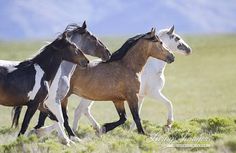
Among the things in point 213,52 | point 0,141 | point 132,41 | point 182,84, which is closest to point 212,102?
point 182,84

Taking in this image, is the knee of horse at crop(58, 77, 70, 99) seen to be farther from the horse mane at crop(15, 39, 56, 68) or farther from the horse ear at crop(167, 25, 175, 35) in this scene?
the horse ear at crop(167, 25, 175, 35)

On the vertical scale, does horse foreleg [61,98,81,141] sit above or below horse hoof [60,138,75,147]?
above

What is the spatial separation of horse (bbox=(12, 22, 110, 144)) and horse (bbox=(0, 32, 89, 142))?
0.61 meters

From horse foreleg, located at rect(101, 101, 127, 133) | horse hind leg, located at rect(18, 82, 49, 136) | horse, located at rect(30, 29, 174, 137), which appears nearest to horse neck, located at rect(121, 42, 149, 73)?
horse, located at rect(30, 29, 174, 137)

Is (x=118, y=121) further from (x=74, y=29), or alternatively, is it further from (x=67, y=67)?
(x=74, y=29)

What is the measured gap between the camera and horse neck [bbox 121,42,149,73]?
14.4 m

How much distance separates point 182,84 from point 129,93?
90.4 feet

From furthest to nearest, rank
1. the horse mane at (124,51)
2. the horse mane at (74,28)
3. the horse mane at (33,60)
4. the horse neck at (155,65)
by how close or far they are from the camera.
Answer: the horse neck at (155,65), the horse mane at (124,51), the horse mane at (74,28), the horse mane at (33,60)

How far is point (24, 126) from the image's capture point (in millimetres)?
12023

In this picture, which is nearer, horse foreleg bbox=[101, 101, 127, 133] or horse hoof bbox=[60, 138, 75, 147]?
horse hoof bbox=[60, 138, 75, 147]

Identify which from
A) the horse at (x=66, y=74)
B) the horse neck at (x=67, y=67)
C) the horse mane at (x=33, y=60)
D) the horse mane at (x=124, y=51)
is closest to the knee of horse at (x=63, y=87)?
the horse at (x=66, y=74)

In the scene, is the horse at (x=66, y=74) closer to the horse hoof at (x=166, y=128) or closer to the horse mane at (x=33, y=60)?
the horse mane at (x=33, y=60)

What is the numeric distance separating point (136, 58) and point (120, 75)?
535mm

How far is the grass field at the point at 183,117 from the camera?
11195mm
